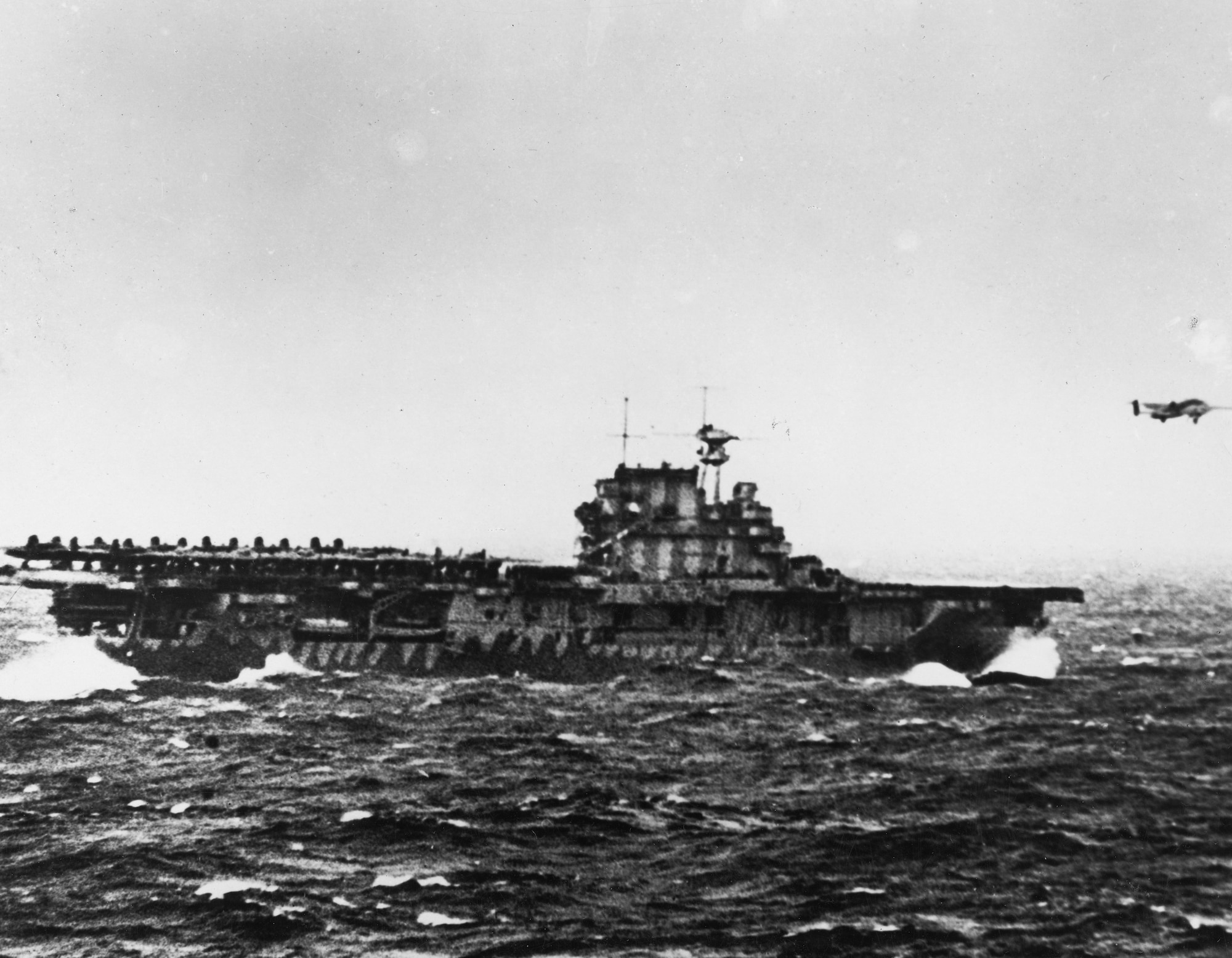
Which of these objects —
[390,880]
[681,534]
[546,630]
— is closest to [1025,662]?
[681,534]

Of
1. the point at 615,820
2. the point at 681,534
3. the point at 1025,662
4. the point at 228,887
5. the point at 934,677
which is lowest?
the point at 228,887

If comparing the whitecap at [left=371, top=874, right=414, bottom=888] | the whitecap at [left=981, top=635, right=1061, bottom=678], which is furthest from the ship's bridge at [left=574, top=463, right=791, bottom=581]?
the whitecap at [left=371, top=874, right=414, bottom=888]

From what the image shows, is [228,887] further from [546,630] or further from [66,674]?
[66,674]

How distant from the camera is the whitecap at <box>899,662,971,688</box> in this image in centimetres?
2648

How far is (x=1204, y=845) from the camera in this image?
1258cm

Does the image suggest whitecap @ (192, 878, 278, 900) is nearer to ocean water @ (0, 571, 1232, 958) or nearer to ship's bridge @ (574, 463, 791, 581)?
ocean water @ (0, 571, 1232, 958)

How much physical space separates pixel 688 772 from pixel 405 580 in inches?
522

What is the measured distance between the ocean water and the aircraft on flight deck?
18.9 ft

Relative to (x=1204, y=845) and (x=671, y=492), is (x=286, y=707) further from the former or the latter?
(x=1204, y=845)

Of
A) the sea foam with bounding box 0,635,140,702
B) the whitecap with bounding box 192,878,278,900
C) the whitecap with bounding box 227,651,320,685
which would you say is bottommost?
the whitecap with bounding box 192,878,278,900

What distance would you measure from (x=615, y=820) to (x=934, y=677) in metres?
16.4

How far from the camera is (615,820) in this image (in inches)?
550

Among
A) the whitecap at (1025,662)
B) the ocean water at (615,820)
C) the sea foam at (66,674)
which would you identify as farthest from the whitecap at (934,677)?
the sea foam at (66,674)

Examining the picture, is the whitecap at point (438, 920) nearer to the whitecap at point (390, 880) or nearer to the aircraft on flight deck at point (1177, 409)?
the whitecap at point (390, 880)
